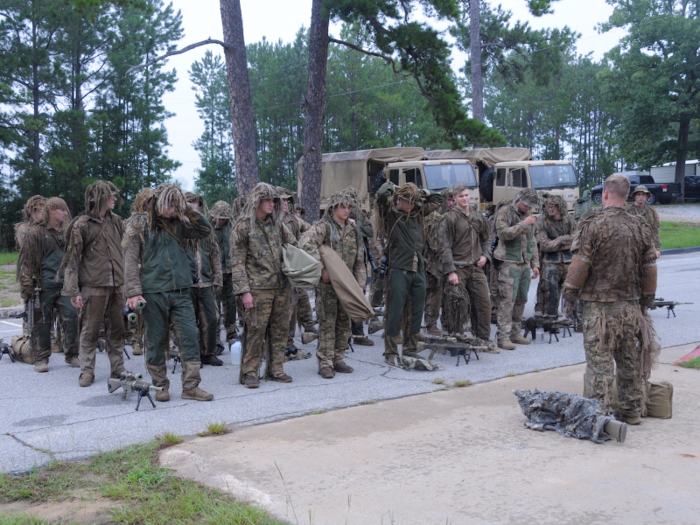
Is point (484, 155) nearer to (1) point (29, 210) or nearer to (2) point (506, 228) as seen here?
(2) point (506, 228)

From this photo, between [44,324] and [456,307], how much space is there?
195 inches

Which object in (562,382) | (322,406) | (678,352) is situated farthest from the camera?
(678,352)

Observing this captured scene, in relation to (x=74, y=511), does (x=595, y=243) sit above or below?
above

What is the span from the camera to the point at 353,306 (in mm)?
7301

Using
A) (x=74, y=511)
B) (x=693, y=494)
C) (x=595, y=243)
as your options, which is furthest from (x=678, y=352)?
(x=74, y=511)

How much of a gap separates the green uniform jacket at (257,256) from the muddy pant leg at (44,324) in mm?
2661

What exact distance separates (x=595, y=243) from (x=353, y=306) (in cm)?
275

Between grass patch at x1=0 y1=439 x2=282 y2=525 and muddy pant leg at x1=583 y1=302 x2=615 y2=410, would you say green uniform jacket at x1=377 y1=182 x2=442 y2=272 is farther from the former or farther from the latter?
grass patch at x1=0 y1=439 x2=282 y2=525

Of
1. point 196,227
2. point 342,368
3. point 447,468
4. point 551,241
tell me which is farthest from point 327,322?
point 551,241

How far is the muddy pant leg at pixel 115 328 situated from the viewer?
706 cm

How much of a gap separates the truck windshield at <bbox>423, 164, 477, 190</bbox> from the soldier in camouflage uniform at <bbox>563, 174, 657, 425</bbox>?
16.0 m

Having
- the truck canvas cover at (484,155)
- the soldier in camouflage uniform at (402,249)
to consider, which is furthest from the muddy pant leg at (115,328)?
the truck canvas cover at (484,155)

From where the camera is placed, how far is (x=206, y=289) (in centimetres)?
795

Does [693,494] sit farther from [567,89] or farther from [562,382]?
[567,89]
